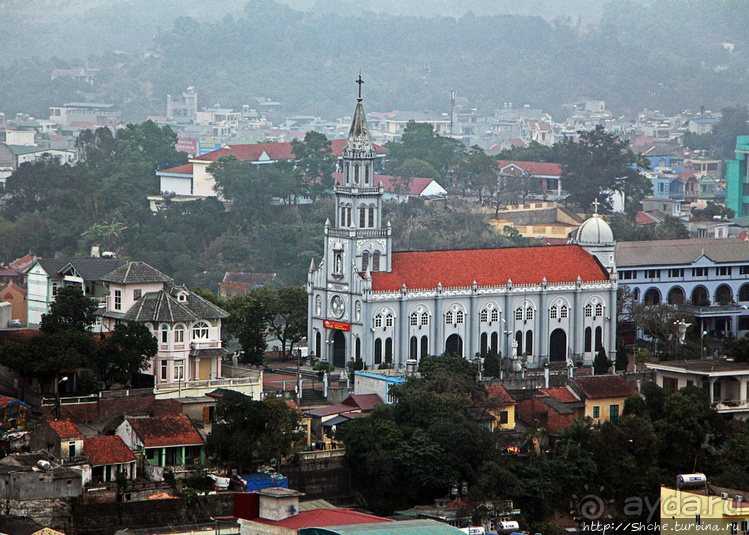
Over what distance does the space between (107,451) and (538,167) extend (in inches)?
3566

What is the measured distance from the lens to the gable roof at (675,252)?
322 ft

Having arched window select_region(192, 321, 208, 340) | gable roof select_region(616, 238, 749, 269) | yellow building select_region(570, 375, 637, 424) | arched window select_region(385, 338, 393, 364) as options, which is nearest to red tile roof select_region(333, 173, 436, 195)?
gable roof select_region(616, 238, 749, 269)

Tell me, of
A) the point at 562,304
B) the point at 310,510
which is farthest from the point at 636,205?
Answer: the point at 310,510

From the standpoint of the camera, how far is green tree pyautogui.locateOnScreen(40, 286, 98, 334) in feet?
243

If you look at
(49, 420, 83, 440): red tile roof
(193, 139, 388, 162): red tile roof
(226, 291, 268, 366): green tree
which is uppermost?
(193, 139, 388, 162): red tile roof

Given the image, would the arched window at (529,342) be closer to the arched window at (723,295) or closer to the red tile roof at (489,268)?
the red tile roof at (489,268)

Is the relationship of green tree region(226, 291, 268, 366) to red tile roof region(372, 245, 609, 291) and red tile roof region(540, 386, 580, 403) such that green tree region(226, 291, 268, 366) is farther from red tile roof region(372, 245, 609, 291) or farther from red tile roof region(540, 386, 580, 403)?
red tile roof region(540, 386, 580, 403)

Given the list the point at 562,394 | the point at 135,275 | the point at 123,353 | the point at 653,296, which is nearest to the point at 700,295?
the point at 653,296

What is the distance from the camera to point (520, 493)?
65625 mm

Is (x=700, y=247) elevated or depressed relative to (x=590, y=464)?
elevated

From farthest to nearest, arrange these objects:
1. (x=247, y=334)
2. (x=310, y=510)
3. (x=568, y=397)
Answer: (x=247, y=334) < (x=568, y=397) < (x=310, y=510)

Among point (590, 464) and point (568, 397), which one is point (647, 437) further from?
point (568, 397)

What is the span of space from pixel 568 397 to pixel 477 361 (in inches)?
383

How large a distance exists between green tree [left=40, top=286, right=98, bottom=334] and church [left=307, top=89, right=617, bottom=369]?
14588 mm
